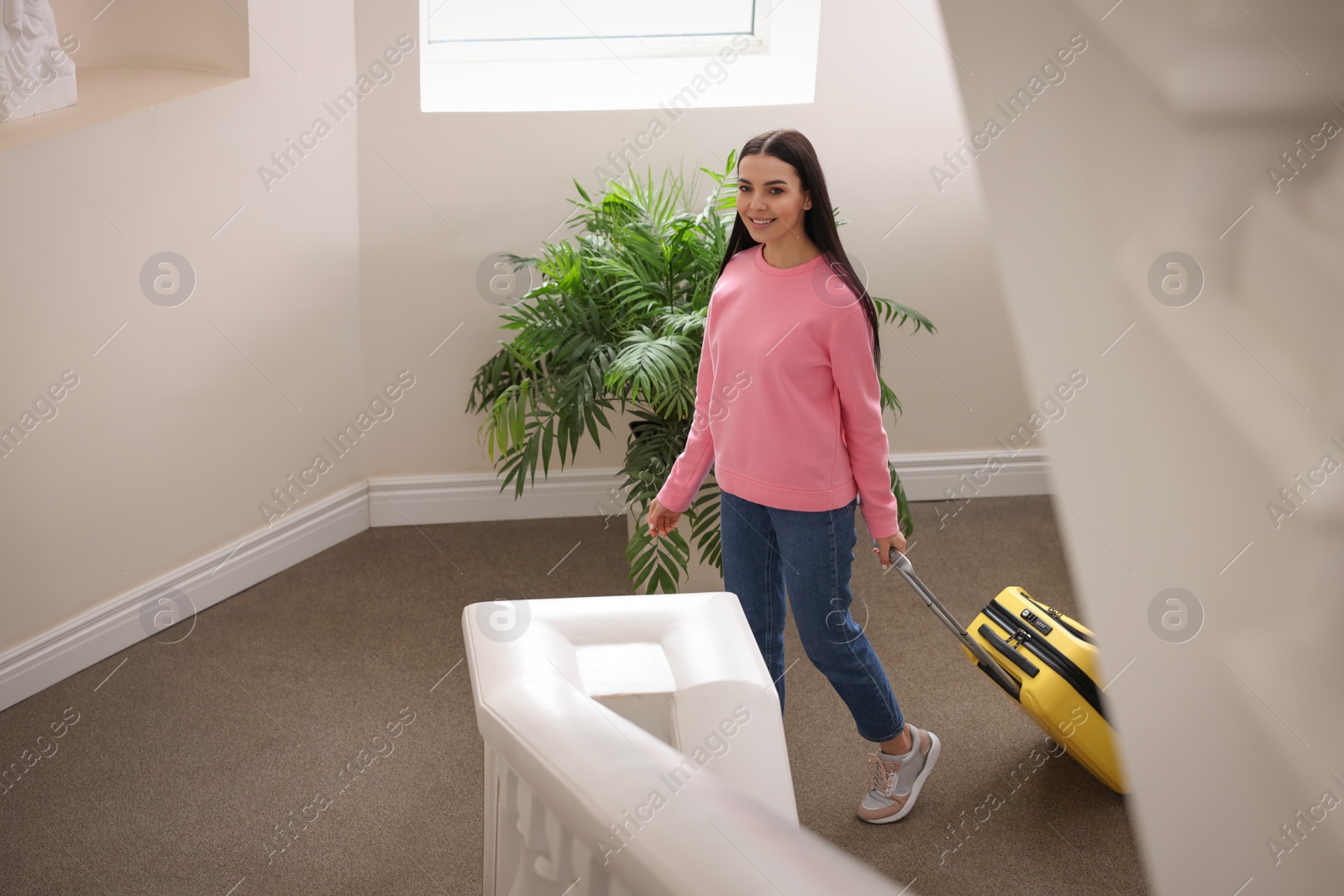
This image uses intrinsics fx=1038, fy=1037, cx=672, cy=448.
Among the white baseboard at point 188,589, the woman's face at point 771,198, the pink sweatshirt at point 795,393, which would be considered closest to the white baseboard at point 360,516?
the white baseboard at point 188,589

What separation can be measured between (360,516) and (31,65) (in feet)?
5.64

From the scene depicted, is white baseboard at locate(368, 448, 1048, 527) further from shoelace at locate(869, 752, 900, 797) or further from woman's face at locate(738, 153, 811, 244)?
woman's face at locate(738, 153, 811, 244)

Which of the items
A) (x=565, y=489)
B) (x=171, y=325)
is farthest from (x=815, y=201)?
(x=565, y=489)

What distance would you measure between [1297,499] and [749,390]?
1.90 metres

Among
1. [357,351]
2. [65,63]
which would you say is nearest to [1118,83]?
[65,63]

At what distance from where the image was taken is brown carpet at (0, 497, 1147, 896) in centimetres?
223

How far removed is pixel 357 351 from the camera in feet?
11.9

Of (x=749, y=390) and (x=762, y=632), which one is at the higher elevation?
(x=749, y=390)

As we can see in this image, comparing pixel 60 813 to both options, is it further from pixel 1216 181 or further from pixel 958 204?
pixel 958 204

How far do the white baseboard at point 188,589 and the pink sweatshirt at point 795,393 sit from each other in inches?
73.4

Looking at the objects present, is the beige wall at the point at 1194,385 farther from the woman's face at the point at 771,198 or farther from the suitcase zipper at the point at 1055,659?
the suitcase zipper at the point at 1055,659

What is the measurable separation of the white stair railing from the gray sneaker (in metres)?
1.38

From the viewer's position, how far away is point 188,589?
3.14m

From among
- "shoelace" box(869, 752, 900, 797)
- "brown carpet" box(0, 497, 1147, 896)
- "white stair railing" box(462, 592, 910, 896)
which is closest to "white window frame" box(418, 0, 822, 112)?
"brown carpet" box(0, 497, 1147, 896)
